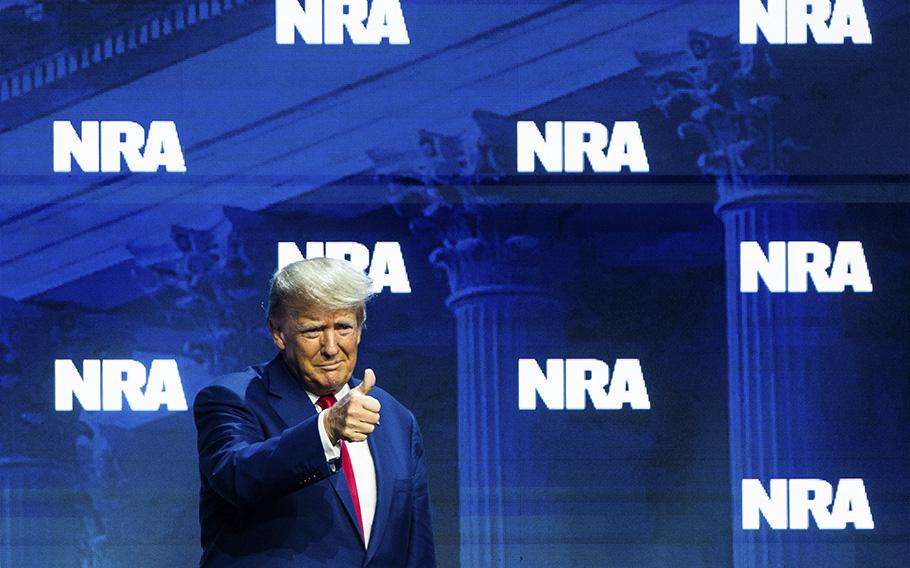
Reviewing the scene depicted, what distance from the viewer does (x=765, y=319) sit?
391 cm

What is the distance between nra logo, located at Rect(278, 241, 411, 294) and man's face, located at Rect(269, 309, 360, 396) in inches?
64.5

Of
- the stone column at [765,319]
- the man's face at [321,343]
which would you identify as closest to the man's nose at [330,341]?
the man's face at [321,343]

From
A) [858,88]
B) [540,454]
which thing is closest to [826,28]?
[858,88]

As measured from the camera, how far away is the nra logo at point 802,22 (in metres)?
3.95

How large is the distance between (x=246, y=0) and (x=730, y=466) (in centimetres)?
189

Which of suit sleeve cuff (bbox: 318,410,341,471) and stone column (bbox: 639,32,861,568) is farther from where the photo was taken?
stone column (bbox: 639,32,861,568)

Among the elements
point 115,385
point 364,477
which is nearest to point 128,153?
point 115,385

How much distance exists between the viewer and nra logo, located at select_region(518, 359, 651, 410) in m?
3.87

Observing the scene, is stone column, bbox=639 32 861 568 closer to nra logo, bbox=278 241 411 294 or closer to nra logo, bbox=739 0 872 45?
nra logo, bbox=739 0 872 45

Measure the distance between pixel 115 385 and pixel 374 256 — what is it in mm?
796

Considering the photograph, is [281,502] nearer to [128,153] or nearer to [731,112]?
[128,153]

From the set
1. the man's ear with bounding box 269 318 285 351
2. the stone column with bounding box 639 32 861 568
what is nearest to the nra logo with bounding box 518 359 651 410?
the stone column with bounding box 639 32 861 568

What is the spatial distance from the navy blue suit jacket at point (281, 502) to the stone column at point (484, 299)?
5.16 ft

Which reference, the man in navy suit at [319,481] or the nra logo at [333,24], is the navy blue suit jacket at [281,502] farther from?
the nra logo at [333,24]
